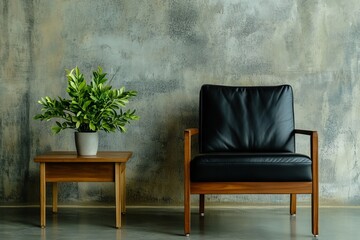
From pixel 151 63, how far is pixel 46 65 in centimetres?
77

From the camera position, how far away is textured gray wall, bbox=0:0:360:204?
4914mm

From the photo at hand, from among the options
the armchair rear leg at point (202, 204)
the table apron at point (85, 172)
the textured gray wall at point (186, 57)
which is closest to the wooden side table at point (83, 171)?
the table apron at point (85, 172)

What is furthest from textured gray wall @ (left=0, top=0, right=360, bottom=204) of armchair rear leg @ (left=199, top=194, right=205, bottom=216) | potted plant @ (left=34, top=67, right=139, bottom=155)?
potted plant @ (left=34, top=67, right=139, bottom=155)

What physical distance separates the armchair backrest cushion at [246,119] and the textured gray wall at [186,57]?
15.8 inches

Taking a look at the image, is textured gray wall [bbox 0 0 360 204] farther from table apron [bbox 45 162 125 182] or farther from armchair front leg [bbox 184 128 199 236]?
armchair front leg [bbox 184 128 199 236]

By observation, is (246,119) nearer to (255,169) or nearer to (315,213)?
(255,169)

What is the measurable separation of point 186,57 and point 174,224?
4.26 feet

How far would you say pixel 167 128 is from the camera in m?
4.96

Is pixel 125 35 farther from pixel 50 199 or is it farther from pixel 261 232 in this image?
pixel 261 232

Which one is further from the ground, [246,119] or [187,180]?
[246,119]

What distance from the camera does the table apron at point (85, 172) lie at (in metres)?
4.12

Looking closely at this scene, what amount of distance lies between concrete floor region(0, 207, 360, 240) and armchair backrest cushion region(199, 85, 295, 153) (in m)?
0.48

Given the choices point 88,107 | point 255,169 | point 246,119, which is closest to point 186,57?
point 246,119

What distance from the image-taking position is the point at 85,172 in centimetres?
413
